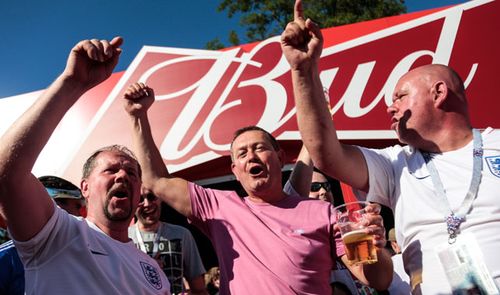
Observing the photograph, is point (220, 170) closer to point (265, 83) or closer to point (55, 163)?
point (265, 83)

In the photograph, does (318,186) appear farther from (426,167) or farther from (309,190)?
(426,167)

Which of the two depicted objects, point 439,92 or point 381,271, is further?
point 439,92

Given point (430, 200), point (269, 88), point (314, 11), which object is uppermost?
point (314, 11)

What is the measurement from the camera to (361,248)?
1902mm

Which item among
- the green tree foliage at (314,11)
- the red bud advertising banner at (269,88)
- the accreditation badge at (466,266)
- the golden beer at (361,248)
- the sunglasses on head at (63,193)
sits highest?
the green tree foliage at (314,11)

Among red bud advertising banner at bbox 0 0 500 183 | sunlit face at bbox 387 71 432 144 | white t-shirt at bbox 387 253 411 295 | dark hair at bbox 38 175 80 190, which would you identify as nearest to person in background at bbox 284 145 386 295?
white t-shirt at bbox 387 253 411 295

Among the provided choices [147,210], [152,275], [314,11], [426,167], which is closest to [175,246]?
[147,210]

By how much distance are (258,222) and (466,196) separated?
1.01 metres

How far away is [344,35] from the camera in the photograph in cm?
725

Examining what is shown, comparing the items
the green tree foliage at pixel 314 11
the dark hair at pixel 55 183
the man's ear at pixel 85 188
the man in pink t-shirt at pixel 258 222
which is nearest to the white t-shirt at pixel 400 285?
the man in pink t-shirt at pixel 258 222

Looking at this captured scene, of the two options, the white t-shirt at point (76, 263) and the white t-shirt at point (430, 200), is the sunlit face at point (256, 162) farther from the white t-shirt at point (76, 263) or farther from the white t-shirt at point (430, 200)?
the white t-shirt at point (76, 263)

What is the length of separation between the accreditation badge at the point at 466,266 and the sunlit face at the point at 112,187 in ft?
4.82

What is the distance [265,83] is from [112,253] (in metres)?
5.37

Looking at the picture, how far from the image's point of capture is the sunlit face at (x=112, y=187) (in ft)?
7.67
